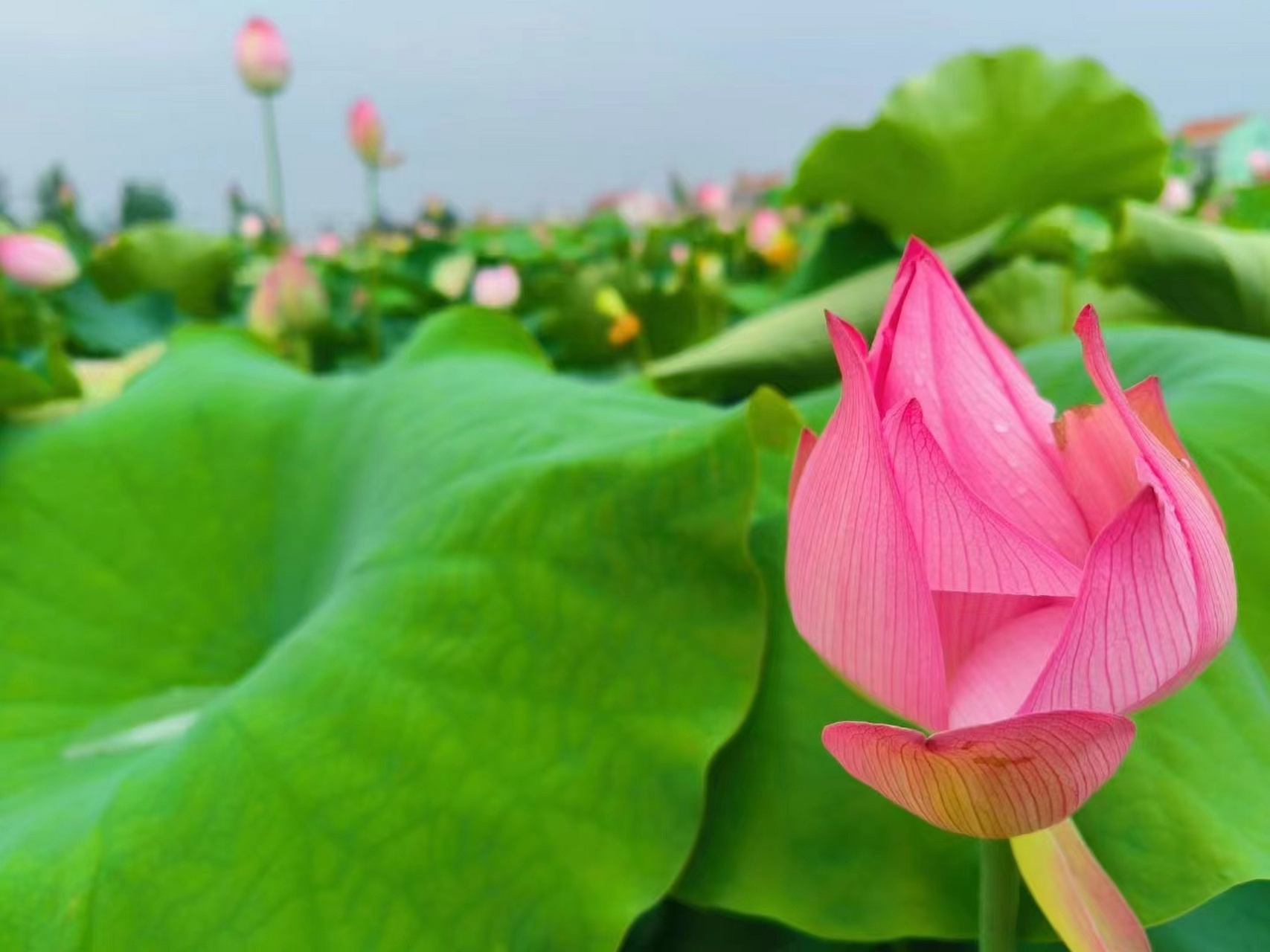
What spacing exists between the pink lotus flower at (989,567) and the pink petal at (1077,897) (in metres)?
0.05

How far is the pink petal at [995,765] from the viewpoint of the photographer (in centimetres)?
23

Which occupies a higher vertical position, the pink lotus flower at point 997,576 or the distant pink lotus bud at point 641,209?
the pink lotus flower at point 997,576

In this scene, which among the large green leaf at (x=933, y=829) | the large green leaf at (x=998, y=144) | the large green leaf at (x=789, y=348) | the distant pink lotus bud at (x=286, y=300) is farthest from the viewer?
the distant pink lotus bud at (x=286, y=300)

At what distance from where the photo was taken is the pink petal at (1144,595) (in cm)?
23

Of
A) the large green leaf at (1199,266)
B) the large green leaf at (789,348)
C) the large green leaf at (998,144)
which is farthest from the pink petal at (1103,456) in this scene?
the large green leaf at (998,144)

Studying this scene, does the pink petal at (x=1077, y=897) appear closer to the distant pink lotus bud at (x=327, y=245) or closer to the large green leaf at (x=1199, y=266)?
the large green leaf at (x=1199, y=266)

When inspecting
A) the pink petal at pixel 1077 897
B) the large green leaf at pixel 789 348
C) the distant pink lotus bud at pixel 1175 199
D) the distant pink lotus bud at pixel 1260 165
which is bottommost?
the distant pink lotus bud at pixel 1260 165

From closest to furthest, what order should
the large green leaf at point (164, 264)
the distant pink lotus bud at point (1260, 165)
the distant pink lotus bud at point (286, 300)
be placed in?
the distant pink lotus bud at point (286, 300) → the large green leaf at point (164, 264) → the distant pink lotus bud at point (1260, 165)

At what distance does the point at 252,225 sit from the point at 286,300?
6.63 ft

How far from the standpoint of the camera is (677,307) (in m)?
1.31

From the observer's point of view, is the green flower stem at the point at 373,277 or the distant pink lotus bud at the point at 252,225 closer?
the green flower stem at the point at 373,277

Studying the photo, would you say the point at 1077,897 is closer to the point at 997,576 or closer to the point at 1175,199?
the point at 997,576

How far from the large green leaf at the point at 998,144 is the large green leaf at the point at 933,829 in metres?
0.45

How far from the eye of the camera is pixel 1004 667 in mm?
264
